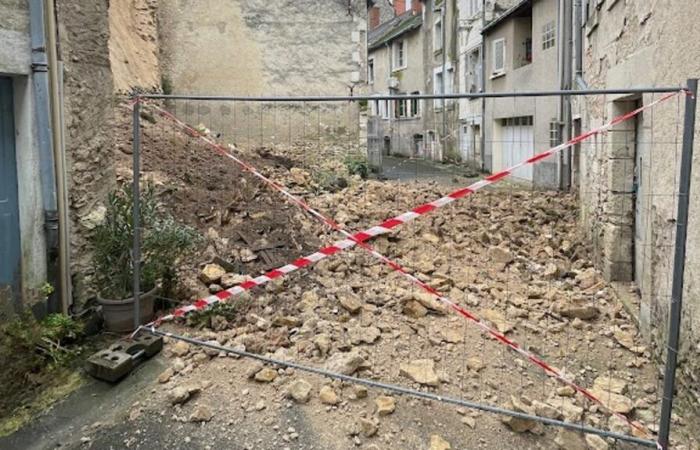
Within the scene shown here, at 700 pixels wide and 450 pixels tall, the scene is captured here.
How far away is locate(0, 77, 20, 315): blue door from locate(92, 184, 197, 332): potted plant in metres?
0.61

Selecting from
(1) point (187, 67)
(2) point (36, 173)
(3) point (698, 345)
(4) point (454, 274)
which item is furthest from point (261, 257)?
(1) point (187, 67)

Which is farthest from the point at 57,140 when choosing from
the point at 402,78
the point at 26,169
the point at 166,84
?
the point at 402,78

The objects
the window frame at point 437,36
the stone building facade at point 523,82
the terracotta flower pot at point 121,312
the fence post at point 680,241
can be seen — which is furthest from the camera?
the window frame at point 437,36

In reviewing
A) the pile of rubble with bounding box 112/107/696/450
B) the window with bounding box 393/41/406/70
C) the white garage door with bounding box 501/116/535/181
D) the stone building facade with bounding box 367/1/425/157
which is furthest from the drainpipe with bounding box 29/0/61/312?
the window with bounding box 393/41/406/70

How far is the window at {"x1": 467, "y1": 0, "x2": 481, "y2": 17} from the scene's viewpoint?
19219 millimetres

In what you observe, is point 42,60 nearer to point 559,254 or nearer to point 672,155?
point 672,155

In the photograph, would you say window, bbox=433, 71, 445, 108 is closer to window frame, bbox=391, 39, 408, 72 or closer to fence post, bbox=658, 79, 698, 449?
window frame, bbox=391, 39, 408, 72

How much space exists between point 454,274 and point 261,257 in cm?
216

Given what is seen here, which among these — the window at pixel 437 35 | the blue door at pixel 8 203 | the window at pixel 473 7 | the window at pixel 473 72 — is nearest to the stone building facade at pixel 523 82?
the window at pixel 473 72

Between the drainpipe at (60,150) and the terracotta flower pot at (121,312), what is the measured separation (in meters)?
0.30

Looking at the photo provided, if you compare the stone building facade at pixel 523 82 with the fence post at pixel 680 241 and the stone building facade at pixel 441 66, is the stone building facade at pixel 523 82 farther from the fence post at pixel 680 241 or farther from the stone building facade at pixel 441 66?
the fence post at pixel 680 241

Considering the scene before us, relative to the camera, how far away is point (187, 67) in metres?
13.5

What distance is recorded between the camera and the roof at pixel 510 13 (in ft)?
48.5

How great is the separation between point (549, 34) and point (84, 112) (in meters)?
12.1
